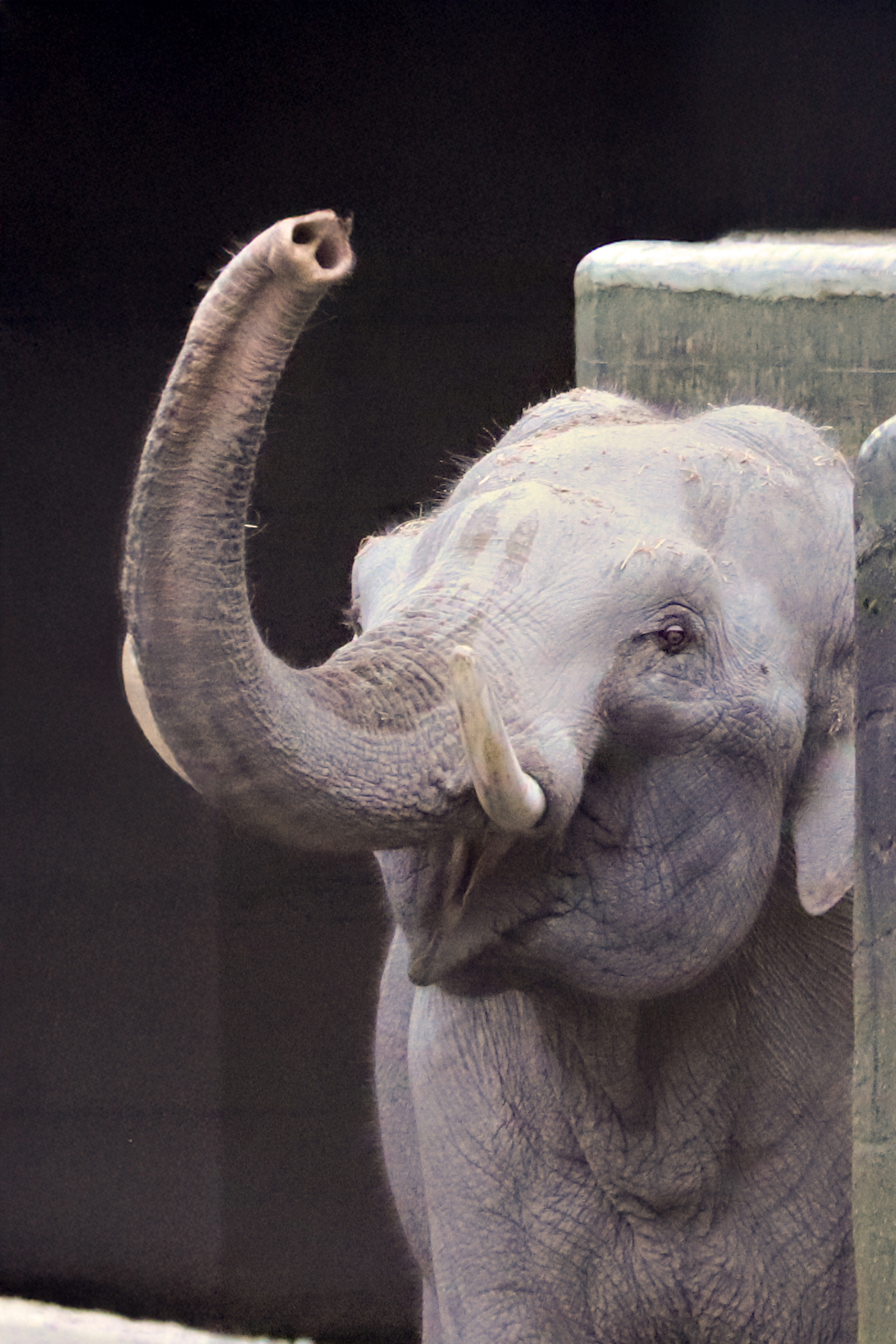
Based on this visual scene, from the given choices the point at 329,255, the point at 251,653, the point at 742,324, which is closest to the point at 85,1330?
the point at 742,324

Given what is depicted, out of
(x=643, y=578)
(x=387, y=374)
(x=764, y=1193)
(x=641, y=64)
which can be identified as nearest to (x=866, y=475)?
(x=643, y=578)

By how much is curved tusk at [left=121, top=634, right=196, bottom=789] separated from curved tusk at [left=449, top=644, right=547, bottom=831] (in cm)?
16

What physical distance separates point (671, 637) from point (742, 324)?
1.96 feet

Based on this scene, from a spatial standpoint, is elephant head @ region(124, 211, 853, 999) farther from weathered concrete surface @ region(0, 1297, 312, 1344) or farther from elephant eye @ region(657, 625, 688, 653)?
weathered concrete surface @ region(0, 1297, 312, 1344)

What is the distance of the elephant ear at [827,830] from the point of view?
4.16ft

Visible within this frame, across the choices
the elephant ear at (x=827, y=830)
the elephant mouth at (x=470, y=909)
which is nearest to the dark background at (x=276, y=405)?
the elephant ear at (x=827, y=830)

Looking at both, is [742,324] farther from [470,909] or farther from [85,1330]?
[85,1330]

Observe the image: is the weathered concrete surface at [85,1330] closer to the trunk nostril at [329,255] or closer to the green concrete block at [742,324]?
the green concrete block at [742,324]

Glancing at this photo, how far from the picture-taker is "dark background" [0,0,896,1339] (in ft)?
8.27

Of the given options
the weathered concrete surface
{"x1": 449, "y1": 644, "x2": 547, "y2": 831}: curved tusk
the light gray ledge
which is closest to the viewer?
{"x1": 449, "y1": 644, "x2": 547, "y2": 831}: curved tusk

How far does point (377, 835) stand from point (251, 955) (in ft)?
6.31

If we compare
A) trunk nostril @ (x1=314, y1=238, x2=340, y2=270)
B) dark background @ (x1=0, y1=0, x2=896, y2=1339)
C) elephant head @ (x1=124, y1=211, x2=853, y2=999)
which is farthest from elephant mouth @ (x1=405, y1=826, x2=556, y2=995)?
dark background @ (x1=0, y1=0, x2=896, y2=1339)

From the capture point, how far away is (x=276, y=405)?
2.75 m

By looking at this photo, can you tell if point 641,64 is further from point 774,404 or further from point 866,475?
point 866,475
